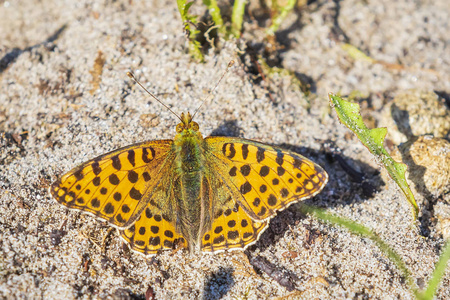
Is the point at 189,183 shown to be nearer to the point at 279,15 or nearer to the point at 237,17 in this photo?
the point at 237,17

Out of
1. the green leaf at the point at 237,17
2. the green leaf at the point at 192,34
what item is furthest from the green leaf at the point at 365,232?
the green leaf at the point at 237,17

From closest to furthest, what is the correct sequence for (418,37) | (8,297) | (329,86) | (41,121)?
(8,297)
(41,121)
(329,86)
(418,37)

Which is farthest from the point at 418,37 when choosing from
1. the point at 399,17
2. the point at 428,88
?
the point at 428,88

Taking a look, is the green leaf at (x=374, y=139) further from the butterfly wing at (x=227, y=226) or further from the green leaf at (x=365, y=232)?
the butterfly wing at (x=227, y=226)

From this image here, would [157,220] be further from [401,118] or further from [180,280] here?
[401,118]

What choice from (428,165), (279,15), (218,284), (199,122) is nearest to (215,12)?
(279,15)
